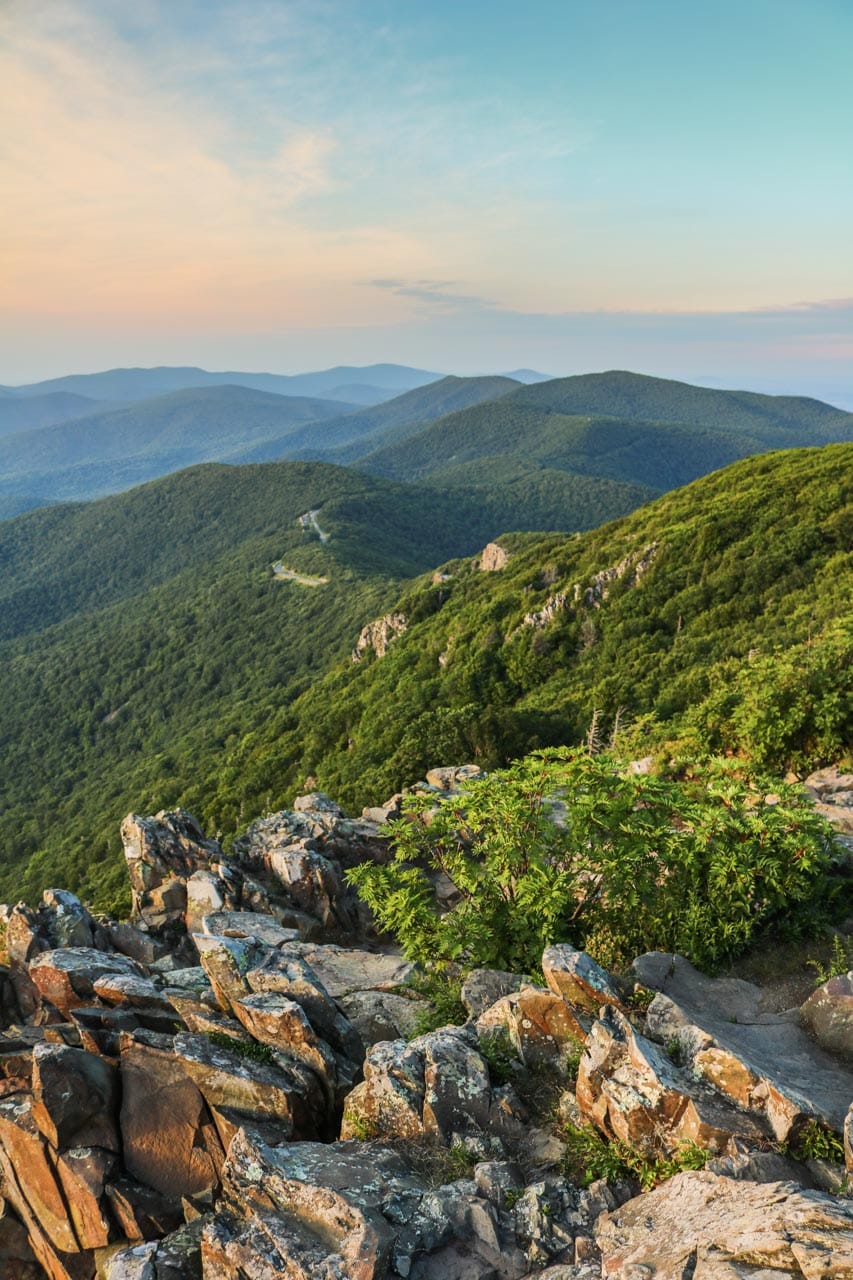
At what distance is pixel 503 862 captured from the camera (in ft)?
40.1

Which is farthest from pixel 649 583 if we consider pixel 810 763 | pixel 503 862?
pixel 503 862

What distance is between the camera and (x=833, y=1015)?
32.4ft

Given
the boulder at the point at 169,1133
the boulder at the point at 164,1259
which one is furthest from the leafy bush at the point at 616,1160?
the boulder at the point at 169,1133

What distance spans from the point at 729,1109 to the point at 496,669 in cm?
5270

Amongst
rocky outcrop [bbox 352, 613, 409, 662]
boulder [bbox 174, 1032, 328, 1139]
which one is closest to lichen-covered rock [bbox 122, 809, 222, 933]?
boulder [bbox 174, 1032, 328, 1139]

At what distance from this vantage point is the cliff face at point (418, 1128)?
25.2 feet

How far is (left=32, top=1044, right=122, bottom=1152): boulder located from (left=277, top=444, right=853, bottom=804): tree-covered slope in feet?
63.3

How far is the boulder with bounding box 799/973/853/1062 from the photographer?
31.8 feet

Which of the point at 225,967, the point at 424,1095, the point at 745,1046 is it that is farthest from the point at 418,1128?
the point at 225,967

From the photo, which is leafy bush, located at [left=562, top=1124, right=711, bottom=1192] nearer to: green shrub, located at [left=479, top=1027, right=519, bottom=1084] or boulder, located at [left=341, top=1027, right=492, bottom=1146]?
green shrub, located at [left=479, top=1027, right=519, bottom=1084]

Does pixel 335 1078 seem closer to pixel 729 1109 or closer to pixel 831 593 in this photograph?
pixel 729 1109

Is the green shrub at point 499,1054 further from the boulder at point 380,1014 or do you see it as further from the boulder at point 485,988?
the boulder at point 380,1014

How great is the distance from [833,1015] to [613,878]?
139 inches

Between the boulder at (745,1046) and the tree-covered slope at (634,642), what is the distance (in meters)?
12.0
